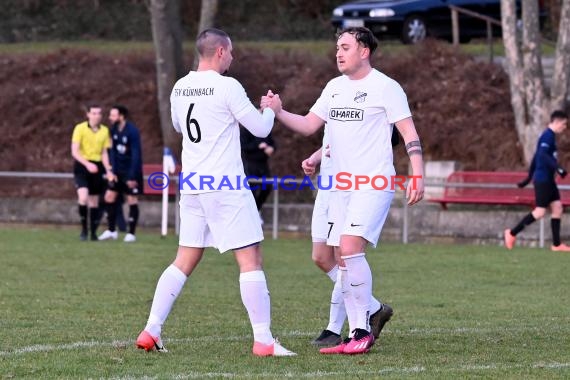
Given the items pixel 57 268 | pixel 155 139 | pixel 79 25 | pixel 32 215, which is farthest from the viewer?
pixel 79 25

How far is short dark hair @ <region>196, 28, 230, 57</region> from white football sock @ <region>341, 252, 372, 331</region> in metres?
1.61

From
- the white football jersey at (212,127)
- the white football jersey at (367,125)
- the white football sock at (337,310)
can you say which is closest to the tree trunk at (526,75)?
the white football sock at (337,310)

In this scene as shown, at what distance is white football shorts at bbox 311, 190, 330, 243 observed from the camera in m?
9.34

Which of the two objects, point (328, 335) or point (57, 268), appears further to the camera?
point (57, 268)

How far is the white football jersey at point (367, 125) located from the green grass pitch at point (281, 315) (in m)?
1.23

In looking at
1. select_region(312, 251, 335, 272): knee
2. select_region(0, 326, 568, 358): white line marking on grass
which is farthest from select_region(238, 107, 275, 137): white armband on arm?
select_region(0, 326, 568, 358): white line marking on grass

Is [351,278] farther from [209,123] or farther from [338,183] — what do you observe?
[209,123]

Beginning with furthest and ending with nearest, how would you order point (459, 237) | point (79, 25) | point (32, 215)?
point (79, 25)
point (32, 215)
point (459, 237)

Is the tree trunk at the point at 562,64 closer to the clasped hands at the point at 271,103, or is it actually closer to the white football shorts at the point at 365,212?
the white football shorts at the point at 365,212

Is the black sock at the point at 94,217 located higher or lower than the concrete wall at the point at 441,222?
higher

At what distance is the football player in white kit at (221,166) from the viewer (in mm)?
8406

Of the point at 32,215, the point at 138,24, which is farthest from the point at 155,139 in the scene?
the point at 138,24

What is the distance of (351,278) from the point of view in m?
8.88

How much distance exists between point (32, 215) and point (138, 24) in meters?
14.8
